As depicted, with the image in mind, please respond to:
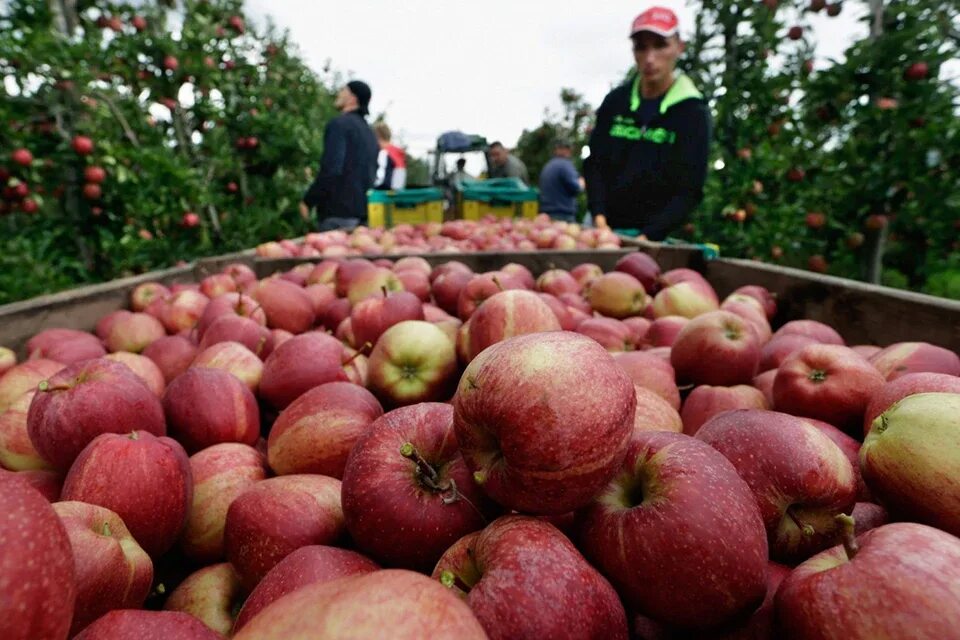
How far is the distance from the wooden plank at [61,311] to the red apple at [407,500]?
2.24m

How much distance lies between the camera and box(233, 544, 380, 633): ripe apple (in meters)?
0.99

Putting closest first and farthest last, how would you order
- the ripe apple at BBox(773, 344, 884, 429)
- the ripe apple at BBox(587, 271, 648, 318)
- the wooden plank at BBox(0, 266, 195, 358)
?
the ripe apple at BBox(773, 344, 884, 429) < the wooden plank at BBox(0, 266, 195, 358) < the ripe apple at BBox(587, 271, 648, 318)

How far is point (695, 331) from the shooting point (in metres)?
2.00

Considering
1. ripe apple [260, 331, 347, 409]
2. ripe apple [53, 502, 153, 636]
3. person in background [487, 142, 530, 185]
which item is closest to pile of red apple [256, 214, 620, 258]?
ripe apple [260, 331, 347, 409]

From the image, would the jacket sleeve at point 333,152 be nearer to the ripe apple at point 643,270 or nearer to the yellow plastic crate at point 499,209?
the yellow plastic crate at point 499,209

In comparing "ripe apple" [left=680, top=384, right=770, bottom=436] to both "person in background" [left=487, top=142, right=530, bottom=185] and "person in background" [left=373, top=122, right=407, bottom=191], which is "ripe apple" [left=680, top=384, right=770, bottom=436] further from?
"person in background" [left=487, top=142, right=530, bottom=185]

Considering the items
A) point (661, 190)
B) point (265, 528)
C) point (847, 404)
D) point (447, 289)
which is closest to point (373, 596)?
point (265, 528)

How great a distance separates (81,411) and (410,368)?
2.95 ft

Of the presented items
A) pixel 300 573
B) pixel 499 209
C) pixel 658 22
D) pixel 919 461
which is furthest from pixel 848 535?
pixel 499 209

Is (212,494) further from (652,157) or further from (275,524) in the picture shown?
(652,157)

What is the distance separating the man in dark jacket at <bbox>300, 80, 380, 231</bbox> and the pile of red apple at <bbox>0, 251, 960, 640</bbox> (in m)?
5.86

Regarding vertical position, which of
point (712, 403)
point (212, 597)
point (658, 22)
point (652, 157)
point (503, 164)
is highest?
point (658, 22)

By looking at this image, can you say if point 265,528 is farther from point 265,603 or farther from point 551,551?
point 551,551

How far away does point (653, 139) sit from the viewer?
5.77m
